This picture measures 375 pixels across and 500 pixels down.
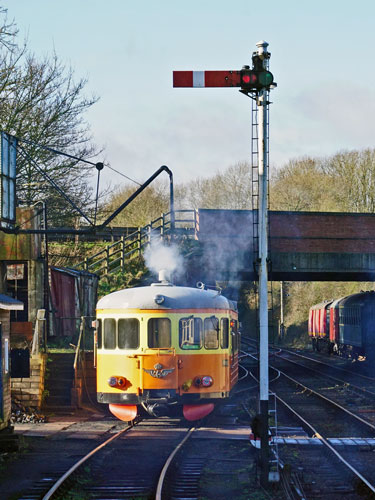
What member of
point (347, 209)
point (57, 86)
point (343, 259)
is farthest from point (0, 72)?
point (347, 209)

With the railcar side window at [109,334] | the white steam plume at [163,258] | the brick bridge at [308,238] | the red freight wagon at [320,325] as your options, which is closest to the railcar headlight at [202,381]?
the railcar side window at [109,334]

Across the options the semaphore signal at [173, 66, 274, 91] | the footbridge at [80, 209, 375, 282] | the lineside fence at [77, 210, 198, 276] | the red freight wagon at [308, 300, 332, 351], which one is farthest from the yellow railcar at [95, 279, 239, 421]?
the red freight wagon at [308, 300, 332, 351]

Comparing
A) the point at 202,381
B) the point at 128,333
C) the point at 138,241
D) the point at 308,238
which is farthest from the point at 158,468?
the point at 308,238

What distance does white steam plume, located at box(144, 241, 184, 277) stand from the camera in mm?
26391

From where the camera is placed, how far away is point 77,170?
2956 centimetres

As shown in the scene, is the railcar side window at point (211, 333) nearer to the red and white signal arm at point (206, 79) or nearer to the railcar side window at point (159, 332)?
the railcar side window at point (159, 332)

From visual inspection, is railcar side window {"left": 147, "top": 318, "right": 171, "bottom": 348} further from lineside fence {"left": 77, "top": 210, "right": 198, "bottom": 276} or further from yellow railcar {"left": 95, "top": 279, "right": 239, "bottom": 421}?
lineside fence {"left": 77, "top": 210, "right": 198, "bottom": 276}

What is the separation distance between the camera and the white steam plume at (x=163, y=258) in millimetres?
26391

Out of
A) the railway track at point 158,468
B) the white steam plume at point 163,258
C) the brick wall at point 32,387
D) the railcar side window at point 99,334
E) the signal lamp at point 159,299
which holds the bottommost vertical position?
the railway track at point 158,468

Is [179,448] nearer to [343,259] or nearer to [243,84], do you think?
[243,84]

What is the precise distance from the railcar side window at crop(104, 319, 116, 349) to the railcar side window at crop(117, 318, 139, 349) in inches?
5.5

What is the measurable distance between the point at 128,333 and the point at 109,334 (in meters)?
0.49

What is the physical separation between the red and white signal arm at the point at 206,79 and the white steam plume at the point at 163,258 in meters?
14.7

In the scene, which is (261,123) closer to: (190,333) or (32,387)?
(190,333)
